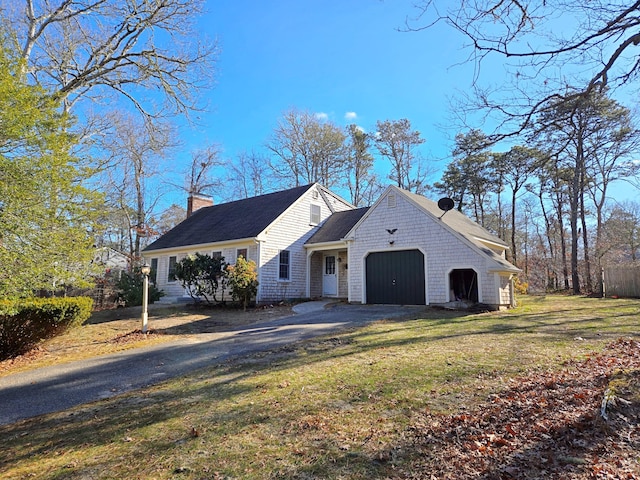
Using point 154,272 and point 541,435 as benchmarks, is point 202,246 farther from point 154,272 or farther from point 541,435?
point 541,435

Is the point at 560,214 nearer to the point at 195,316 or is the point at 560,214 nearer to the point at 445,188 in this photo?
the point at 445,188

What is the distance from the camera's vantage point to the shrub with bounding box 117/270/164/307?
1914 centimetres

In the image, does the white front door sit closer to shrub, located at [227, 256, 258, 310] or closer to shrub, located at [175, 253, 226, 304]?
shrub, located at [227, 256, 258, 310]

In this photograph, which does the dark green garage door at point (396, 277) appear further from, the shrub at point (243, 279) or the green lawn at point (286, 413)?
the green lawn at point (286, 413)

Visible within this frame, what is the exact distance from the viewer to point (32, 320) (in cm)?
891

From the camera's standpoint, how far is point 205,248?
19.4 m

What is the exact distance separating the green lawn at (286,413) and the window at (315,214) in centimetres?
1325

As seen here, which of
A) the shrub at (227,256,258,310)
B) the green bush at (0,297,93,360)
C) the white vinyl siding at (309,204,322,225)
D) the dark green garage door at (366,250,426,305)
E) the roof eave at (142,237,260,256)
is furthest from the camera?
the white vinyl siding at (309,204,322,225)

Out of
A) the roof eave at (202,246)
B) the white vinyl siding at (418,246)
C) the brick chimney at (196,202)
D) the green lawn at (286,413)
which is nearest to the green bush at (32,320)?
the green lawn at (286,413)

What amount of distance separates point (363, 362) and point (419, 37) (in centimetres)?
510

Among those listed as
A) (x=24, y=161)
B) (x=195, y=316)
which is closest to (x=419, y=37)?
(x=24, y=161)

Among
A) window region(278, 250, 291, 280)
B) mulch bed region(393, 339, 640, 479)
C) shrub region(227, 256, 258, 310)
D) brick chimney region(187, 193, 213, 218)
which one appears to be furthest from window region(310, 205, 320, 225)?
mulch bed region(393, 339, 640, 479)

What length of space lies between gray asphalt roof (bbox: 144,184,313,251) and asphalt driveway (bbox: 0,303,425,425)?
7.74 meters

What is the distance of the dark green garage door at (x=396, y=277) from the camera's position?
14914 millimetres
